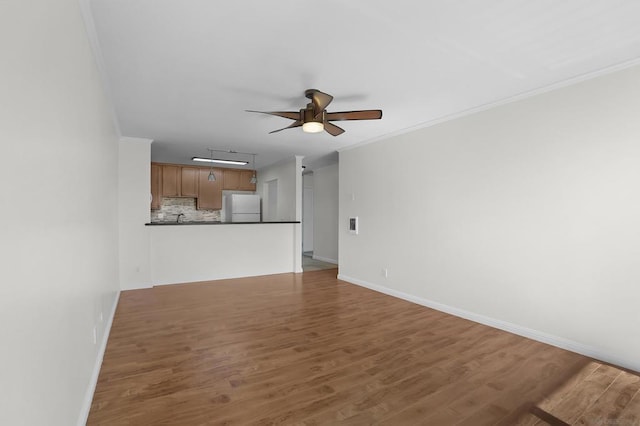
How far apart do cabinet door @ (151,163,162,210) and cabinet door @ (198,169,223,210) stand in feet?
2.91

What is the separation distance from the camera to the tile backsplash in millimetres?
7742

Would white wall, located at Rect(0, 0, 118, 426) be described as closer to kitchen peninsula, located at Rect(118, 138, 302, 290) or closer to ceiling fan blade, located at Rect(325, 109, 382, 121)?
ceiling fan blade, located at Rect(325, 109, 382, 121)

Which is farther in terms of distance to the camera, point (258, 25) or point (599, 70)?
point (599, 70)

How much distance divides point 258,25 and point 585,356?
3.81 m

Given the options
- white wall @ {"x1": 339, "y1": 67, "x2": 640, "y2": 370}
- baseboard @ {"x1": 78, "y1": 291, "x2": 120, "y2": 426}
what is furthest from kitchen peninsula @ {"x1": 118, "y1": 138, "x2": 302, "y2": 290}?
white wall @ {"x1": 339, "y1": 67, "x2": 640, "y2": 370}

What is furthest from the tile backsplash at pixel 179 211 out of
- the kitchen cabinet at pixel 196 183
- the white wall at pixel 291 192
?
the white wall at pixel 291 192

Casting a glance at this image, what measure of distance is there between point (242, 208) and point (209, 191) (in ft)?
3.12

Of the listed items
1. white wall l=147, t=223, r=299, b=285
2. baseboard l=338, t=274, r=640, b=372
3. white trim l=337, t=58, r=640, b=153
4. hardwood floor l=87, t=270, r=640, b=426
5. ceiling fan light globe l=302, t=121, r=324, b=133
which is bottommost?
hardwood floor l=87, t=270, r=640, b=426

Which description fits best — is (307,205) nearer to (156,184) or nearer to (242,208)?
(242,208)

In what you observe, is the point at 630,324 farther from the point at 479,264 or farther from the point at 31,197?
the point at 31,197

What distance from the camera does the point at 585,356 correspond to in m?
2.78

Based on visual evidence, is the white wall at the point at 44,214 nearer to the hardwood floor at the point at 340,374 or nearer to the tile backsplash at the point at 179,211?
the hardwood floor at the point at 340,374

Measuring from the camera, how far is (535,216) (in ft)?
10.3

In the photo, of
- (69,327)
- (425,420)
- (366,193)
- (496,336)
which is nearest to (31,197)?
(69,327)
